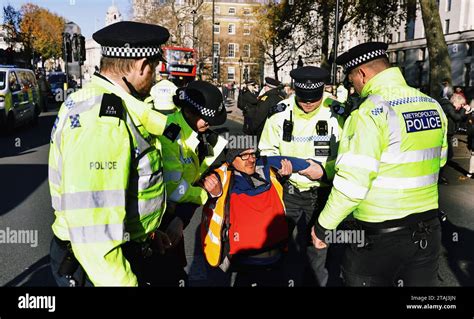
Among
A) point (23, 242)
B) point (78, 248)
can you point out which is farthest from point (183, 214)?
point (23, 242)

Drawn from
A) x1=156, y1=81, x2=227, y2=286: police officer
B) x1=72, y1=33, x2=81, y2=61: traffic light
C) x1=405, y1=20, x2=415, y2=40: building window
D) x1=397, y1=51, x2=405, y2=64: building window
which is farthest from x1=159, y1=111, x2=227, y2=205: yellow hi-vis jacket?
x1=397, y1=51, x2=405, y2=64: building window

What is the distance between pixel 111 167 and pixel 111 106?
24 centimetres

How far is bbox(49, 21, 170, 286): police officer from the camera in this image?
5.44ft

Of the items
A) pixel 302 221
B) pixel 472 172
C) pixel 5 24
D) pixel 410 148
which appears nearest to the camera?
pixel 410 148

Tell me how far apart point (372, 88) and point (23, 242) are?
14.4 feet

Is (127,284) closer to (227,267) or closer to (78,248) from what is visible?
(78,248)

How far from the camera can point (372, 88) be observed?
258 cm

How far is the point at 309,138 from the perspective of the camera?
3949 mm

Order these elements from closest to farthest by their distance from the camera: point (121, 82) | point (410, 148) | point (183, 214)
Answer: point (121, 82) → point (410, 148) → point (183, 214)

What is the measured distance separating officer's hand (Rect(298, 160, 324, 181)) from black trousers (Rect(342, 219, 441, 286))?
1.23 m

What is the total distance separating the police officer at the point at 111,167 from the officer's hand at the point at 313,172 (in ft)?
6.01

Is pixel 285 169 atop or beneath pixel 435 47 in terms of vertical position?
beneath

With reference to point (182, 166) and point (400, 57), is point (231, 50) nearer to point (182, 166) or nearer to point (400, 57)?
point (400, 57)

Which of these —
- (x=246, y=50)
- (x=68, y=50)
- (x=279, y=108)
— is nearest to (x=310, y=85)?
(x=279, y=108)
